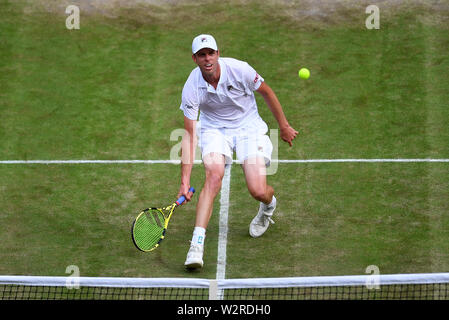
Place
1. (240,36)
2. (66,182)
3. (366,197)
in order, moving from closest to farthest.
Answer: (366,197) < (66,182) < (240,36)

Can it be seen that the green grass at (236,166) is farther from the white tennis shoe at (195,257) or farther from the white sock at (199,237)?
the white sock at (199,237)

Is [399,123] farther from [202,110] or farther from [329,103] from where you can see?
[202,110]

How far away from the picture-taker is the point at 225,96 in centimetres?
833

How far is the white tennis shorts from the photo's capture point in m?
8.39

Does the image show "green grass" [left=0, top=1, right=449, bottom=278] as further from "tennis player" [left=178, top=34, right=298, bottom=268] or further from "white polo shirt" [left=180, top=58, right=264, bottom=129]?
"white polo shirt" [left=180, top=58, right=264, bottom=129]

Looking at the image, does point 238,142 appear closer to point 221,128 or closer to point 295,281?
point 221,128

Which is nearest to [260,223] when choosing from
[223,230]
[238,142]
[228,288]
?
[223,230]

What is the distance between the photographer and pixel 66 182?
32.6 feet

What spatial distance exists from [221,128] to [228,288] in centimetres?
218

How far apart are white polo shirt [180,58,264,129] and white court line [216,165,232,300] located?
3.65 feet

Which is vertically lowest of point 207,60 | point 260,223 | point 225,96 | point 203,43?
point 260,223

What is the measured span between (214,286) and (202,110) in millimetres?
2484

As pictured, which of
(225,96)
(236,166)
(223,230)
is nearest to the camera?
(225,96)
